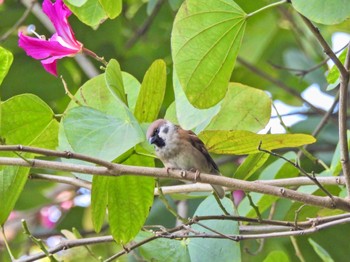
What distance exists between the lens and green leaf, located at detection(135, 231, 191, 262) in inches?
64.2

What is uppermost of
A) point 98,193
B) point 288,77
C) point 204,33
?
point 204,33

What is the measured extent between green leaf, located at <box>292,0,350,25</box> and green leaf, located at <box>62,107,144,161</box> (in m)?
0.35

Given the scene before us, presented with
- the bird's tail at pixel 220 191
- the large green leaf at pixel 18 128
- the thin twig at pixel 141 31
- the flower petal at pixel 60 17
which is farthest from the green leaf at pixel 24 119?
the thin twig at pixel 141 31

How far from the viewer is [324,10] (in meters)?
1.32

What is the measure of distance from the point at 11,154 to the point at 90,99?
8.3 inches

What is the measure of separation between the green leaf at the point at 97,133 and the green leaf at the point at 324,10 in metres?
0.35

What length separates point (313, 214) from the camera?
6.15ft

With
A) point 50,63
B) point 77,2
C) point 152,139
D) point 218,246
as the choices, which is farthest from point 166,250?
point 77,2

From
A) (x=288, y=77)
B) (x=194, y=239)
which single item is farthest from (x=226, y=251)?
(x=288, y=77)

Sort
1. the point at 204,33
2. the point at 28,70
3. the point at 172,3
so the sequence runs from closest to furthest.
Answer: the point at 204,33 → the point at 172,3 → the point at 28,70

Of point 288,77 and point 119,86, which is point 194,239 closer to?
point 119,86

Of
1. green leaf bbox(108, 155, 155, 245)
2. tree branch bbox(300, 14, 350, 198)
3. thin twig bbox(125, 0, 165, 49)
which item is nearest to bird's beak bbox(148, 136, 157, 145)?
green leaf bbox(108, 155, 155, 245)

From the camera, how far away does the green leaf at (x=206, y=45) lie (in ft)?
4.47

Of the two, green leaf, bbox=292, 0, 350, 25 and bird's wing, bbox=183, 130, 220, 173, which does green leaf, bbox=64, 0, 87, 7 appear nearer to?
green leaf, bbox=292, 0, 350, 25
